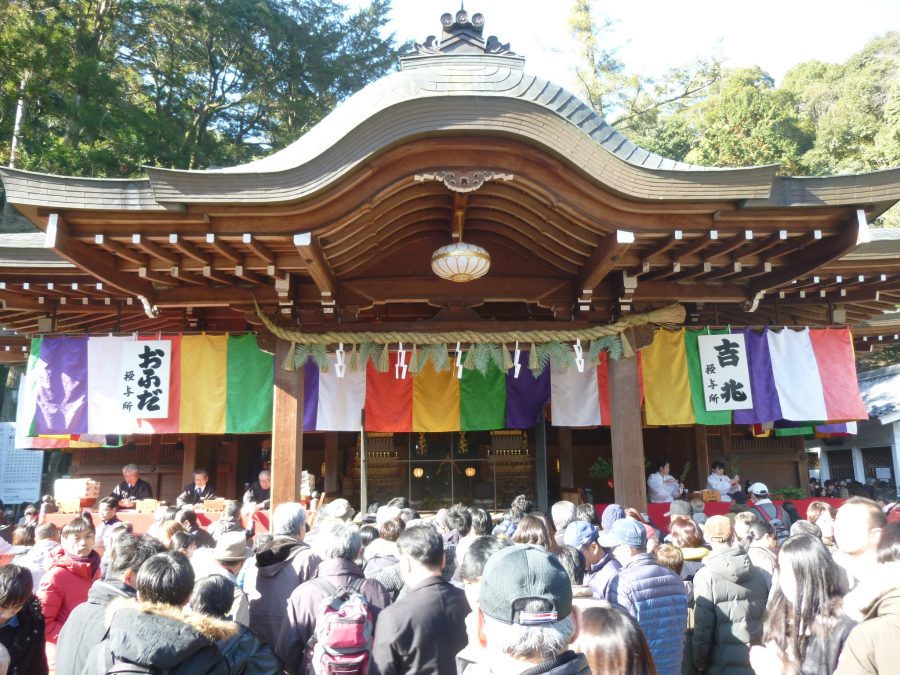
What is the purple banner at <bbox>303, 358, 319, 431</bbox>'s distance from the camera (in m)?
9.29

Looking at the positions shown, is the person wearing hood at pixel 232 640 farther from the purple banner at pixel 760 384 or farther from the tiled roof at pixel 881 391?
the tiled roof at pixel 881 391

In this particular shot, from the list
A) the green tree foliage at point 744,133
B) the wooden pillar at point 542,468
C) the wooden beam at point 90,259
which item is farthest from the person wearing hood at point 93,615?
the green tree foliage at point 744,133

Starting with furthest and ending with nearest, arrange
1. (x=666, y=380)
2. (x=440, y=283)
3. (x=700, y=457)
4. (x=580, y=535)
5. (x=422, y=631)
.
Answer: (x=700, y=457) → (x=666, y=380) → (x=440, y=283) → (x=580, y=535) → (x=422, y=631)

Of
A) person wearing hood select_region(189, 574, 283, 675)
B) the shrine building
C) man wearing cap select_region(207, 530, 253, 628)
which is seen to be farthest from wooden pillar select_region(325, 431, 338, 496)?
person wearing hood select_region(189, 574, 283, 675)

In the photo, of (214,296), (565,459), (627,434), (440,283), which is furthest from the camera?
(565,459)

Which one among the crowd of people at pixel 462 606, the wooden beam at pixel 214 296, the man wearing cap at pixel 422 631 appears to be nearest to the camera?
the crowd of people at pixel 462 606

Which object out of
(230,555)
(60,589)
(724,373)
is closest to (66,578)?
(60,589)

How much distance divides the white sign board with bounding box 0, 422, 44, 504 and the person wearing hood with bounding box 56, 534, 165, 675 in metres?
18.1

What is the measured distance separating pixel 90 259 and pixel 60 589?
171 inches

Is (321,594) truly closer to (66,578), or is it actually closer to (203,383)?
(66,578)

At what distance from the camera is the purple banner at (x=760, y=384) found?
9125 mm

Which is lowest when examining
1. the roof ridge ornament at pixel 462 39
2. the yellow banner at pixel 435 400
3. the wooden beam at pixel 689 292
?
the yellow banner at pixel 435 400

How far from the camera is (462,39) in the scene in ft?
28.1

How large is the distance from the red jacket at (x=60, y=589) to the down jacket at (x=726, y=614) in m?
3.63
